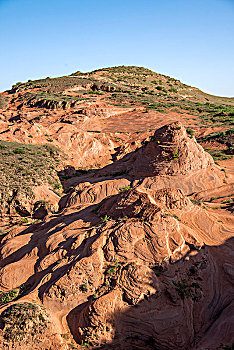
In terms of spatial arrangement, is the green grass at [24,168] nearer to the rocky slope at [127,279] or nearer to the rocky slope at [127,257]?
the rocky slope at [127,257]

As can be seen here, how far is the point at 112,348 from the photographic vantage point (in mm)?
9297

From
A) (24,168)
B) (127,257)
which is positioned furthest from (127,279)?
(24,168)

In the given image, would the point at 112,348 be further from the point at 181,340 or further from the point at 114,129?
the point at 114,129

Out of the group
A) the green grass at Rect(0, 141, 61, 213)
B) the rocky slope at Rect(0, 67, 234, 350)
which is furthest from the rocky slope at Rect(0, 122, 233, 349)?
the green grass at Rect(0, 141, 61, 213)

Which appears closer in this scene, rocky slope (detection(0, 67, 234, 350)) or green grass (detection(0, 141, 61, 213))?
rocky slope (detection(0, 67, 234, 350))

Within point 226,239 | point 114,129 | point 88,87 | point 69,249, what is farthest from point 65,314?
point 88,87

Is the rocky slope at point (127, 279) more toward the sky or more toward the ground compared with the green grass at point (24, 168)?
more toward the ground

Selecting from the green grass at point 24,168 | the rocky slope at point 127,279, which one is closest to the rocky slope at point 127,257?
the rocky slope at point 127,279

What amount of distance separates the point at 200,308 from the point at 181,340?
155 centimetres

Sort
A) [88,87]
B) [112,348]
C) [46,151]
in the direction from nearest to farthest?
[112,348], [46,151], [88,87]

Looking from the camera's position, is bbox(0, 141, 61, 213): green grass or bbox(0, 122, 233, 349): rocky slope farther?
bbox(0, 141, 61, 213): green grass

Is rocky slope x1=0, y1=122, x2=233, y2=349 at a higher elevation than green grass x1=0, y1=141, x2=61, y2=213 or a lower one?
lower

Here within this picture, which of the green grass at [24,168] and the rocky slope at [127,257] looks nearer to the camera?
the rocky slope at [127,257]

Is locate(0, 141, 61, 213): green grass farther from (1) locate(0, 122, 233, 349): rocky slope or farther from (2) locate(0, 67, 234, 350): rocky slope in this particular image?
(1) locate(0, 122, 233, 349): rocky slope
